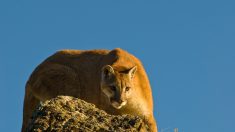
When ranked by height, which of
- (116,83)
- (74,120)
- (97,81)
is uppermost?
(97,81)

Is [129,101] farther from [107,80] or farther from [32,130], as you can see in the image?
[32,130]

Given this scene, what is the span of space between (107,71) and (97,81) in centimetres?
70

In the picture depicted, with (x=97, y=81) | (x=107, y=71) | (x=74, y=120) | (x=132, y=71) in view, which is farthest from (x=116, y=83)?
(x=74, y=120)

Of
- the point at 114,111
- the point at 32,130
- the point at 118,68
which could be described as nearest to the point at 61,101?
the point at 32,130

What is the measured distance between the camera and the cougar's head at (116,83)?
15.4 metres

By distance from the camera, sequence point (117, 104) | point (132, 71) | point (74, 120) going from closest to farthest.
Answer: point (74, 120)
point (117, 104)
point (132, 71)

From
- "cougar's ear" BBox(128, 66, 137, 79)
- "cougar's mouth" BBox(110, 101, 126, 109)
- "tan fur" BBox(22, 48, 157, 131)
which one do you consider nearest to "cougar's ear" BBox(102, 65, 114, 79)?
"tan fur" BBox(22, 48, 157, 131)

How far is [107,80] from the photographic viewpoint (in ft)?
52.3

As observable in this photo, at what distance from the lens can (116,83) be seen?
51.8 ft

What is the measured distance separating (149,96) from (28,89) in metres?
3.36

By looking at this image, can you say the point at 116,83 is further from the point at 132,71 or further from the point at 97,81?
the point at 97,81

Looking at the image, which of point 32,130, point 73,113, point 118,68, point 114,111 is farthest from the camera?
point 118,68

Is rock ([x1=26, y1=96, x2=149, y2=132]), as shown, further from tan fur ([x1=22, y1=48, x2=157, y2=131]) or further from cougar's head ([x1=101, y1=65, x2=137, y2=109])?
cougar's head ([x1=101, y1=65, x2=137, y2=109])

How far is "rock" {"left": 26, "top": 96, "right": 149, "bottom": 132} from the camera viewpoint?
186 inches
